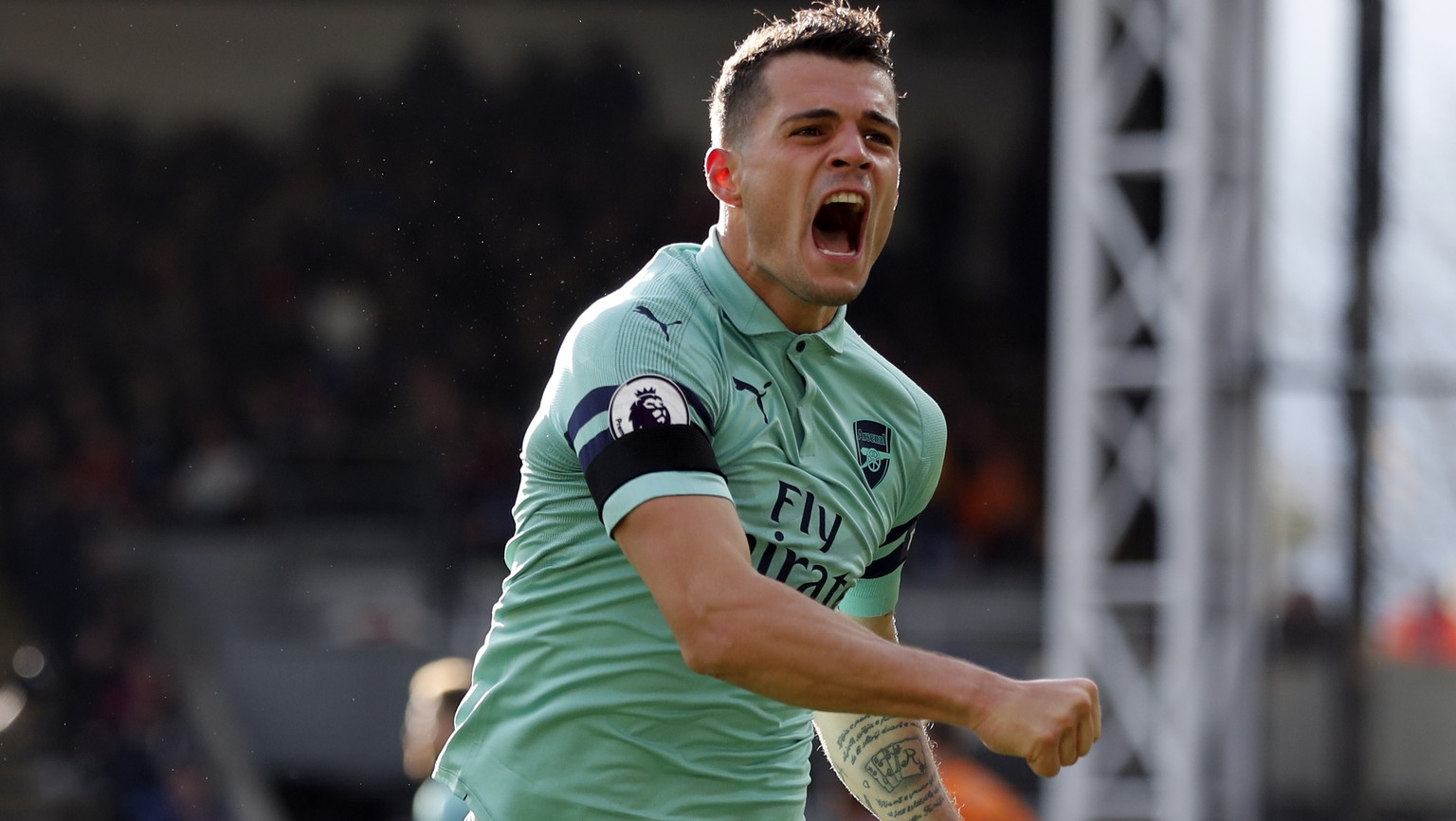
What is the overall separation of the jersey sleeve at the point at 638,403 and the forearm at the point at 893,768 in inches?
30.8

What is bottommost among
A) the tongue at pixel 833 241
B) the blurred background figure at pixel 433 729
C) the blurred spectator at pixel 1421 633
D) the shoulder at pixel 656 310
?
the blurred spectator at pixel 1421 633

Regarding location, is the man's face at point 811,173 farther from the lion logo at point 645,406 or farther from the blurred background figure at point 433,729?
the blurred background figure at point 433,729

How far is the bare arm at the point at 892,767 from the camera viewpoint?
2963mm

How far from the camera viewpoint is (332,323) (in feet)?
47.7

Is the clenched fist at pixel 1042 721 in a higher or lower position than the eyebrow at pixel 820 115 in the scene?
lower

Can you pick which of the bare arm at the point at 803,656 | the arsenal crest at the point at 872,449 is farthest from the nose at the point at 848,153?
the bare arm at the point at 803,656

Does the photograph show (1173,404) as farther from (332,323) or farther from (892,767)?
(332,323)

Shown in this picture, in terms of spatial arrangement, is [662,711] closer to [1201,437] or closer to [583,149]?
[1201,437]

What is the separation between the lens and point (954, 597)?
43.3 ft

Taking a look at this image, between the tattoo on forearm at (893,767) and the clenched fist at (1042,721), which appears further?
the tattoo on forearm at (893,767)

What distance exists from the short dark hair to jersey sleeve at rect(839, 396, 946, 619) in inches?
22.8

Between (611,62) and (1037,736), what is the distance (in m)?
14.9

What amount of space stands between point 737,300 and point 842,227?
251 millimetres

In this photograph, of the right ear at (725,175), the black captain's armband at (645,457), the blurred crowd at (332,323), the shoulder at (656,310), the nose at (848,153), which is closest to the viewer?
the black captain's armband at (645,457)
